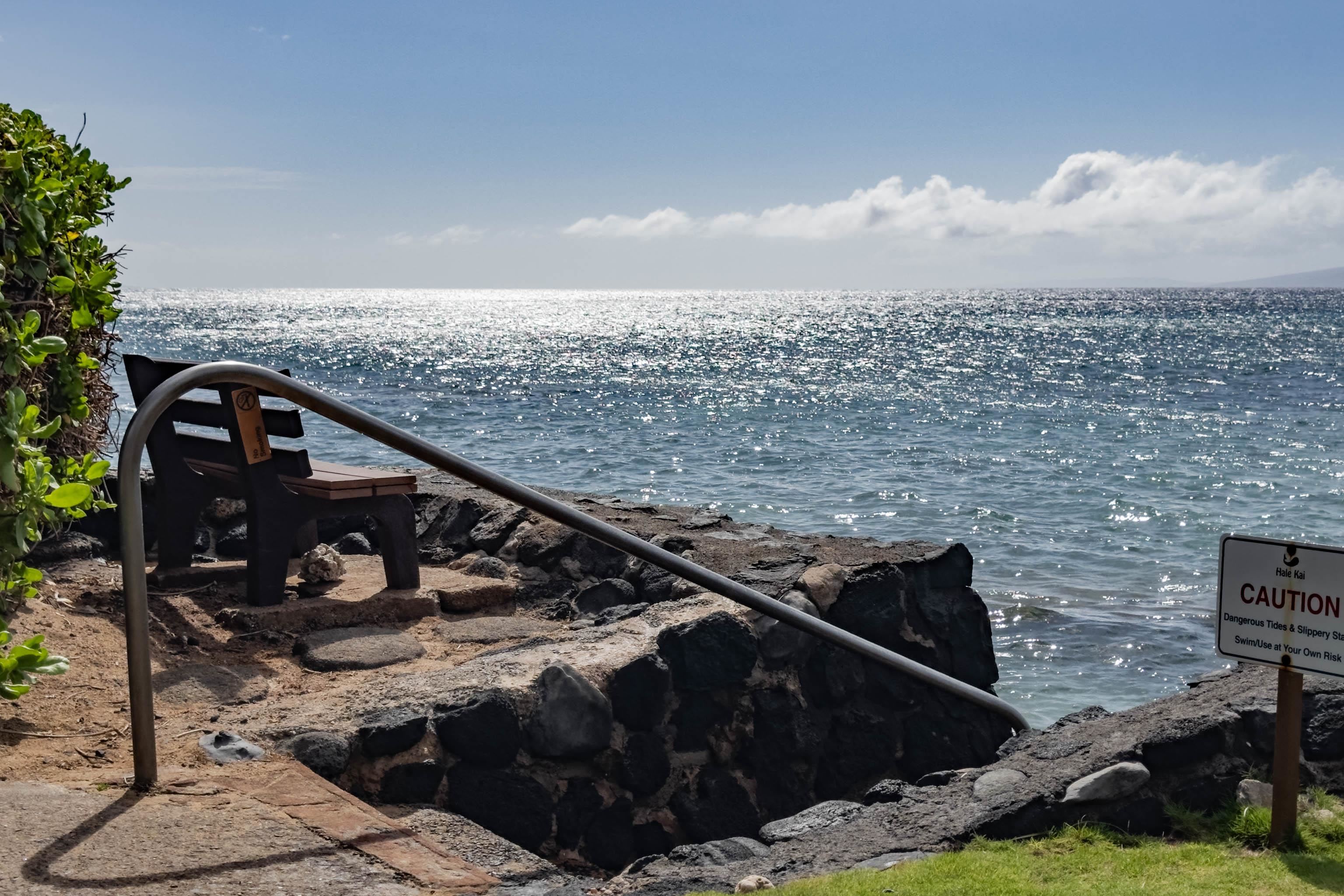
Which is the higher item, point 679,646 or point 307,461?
point 307,461

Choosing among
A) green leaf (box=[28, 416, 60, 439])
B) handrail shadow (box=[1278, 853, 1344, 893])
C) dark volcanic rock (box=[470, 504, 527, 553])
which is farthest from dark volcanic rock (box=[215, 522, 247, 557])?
handrail shadow (box=[1278, 853, 1344, 893])

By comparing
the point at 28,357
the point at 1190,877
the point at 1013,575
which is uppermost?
the point at 28,357

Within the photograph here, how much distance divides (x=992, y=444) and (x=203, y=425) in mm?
18331

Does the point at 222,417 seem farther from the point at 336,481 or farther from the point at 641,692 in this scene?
the point at 641,692

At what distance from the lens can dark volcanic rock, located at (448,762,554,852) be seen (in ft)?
13.4

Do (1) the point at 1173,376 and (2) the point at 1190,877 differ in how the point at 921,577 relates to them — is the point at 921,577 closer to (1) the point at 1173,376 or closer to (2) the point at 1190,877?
(2) the point at 1190,877

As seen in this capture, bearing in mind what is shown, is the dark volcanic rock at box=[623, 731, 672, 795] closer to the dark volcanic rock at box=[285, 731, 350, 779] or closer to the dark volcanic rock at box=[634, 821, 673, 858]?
the dark volcanic rock at box=[634, 821, 673, 858]

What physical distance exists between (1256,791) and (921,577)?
229 cm

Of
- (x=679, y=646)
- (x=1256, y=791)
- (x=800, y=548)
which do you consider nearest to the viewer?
(x=1256, y=791)

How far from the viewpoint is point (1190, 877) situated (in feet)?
10.5

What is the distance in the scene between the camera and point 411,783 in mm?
→ 3992

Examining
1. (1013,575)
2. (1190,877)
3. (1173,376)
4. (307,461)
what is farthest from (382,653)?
(1173,376)

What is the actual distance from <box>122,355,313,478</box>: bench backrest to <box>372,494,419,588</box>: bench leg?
406 mm

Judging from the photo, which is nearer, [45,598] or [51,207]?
[51,207]
